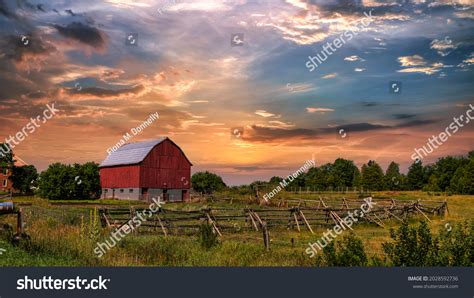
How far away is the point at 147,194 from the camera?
54.3m

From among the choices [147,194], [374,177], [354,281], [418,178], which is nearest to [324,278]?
[354,281]

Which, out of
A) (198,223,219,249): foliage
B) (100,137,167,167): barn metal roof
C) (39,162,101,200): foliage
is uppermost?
(100,137,167,167): barn metal roof

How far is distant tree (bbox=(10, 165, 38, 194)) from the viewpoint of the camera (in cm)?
6294

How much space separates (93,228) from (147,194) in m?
38.2

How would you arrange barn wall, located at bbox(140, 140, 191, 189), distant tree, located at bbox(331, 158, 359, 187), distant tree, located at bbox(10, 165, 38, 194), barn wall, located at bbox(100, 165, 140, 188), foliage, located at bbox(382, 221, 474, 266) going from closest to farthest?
foliage, located at bbox(382, 221, 474, 266) < barn wall, located at bbox(100, 165, 140, 188) < barn wall, located at bbox(140, 140, 191, 189) < distant tree, located at bbox(10, 165, 38, 194) < distant tree, located at bbox(331, 158, 359, 187)

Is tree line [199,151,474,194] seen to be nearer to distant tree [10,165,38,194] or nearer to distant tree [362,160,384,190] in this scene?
distant tree [362,160,384,190]

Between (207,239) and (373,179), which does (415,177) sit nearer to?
(373,179)

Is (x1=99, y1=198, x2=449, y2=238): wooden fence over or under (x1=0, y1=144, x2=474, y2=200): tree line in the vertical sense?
under

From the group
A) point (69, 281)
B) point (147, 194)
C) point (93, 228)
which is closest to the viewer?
point (69, 281)

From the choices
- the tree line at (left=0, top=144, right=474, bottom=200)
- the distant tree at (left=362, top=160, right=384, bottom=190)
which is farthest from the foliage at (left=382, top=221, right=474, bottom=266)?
the distant tree at (left=362, top=160, right=384, bottom=190)

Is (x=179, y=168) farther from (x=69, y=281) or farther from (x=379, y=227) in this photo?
(x=69, y=281)

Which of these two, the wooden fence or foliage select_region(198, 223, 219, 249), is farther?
the wooden fence

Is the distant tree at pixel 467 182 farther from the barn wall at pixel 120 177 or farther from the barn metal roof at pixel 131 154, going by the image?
the barn wall at pixel 120 177

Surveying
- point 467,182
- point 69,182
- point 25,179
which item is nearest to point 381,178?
point 467,182
